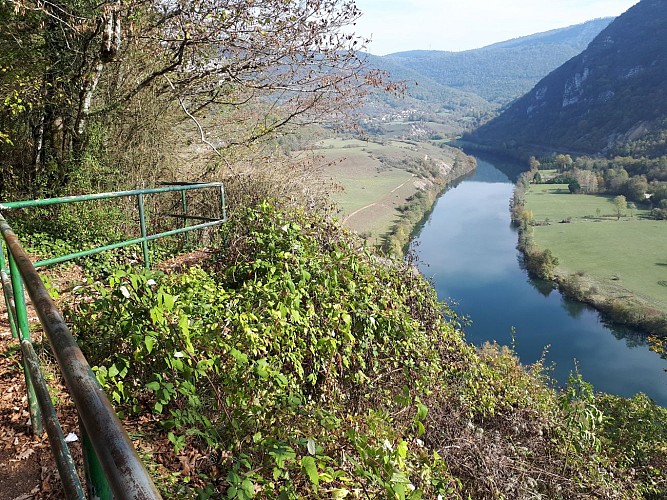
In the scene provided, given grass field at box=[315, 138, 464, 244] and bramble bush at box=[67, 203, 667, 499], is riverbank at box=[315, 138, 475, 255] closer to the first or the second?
grass field at box=[315, 138, 464, 244]

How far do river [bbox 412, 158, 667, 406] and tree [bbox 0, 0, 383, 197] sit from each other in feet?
48.5

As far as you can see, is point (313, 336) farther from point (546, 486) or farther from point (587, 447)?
point (587, 447)

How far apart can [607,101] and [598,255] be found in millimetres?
90108

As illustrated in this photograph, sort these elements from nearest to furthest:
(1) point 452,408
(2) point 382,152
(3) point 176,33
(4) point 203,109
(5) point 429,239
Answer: (1) point 452,408, (3) point 176,33, (4) point 203,109, (5) point 429,239, (2) point 382,152

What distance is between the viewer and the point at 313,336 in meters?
4.21

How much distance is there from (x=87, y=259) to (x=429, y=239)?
55753 millimetres

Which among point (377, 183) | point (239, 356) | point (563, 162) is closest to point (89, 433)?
point (239, 356)

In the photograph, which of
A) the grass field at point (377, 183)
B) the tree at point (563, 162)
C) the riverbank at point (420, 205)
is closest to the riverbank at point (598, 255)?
the riverbank at point (420, 205)

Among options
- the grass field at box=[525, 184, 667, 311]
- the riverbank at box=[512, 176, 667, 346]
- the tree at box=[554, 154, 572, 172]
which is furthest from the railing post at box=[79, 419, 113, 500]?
the tree at box=[554, 154, 572, 172]

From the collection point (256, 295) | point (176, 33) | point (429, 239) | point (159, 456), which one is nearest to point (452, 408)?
point (256, 295)

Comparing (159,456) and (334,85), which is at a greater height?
(334,85)

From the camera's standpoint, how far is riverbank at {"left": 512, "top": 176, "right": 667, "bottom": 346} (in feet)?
144

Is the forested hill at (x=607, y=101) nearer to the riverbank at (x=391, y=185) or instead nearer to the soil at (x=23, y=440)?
the riverbank at (x=391, y=185)

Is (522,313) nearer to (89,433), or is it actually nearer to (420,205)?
(420,205)
